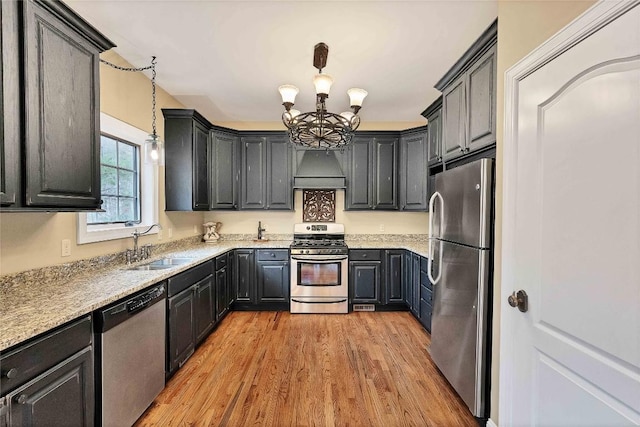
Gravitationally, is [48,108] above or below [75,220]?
above

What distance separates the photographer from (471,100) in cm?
203

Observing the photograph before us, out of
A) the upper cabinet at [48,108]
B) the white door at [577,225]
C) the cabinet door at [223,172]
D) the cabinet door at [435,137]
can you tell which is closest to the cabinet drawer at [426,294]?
the cabinet door at [435,137]

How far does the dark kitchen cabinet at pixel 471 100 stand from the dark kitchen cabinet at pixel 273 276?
8.02 feet

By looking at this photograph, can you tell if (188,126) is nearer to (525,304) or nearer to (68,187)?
(68,187)

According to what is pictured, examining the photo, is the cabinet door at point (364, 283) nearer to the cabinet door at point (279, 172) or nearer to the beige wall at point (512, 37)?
the cabinet door at point (279, 172)

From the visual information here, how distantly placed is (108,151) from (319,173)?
2487 millimetres

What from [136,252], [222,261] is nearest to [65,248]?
[136,252]

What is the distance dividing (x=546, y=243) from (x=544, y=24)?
1.05 meters

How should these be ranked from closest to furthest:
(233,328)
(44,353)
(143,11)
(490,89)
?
(44,353)
(490,89)
(143,11)
(233,328)

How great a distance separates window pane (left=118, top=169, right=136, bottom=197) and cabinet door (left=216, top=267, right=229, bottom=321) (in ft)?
4.06

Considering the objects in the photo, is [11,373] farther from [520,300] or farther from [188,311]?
[520,300]

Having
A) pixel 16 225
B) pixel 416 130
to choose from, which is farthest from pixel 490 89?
pixel 16 225

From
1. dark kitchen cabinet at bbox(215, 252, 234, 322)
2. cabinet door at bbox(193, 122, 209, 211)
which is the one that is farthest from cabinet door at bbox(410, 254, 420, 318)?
cabinet door at bbox(193, 122, 209, 211)

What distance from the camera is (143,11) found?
6.48 ft
